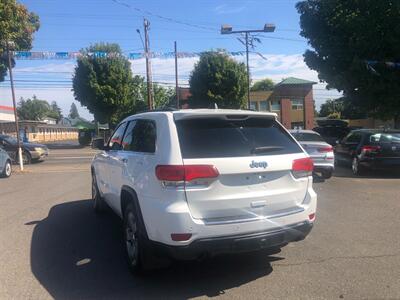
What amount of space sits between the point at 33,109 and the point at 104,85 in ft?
357

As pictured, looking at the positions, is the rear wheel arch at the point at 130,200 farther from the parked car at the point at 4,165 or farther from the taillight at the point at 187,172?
the parked car at the point at 4,165

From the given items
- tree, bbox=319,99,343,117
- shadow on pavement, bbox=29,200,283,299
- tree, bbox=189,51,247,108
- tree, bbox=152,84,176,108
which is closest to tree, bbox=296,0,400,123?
tree, bbox=189,51,247,108

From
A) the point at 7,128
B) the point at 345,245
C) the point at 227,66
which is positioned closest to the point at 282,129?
the point at 345,245

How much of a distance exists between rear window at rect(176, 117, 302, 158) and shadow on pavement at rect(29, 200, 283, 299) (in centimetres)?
137

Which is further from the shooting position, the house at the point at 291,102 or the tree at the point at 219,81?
the house at the point at 291,102

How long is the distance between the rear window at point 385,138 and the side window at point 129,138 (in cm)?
1008

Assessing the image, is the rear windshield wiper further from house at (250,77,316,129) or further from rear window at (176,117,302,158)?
house at (250,77,316,129)

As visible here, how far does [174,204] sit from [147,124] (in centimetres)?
140

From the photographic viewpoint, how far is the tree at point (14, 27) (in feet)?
77.0

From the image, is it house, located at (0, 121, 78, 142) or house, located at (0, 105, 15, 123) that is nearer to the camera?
house, located at (0, 121, 78, 142)

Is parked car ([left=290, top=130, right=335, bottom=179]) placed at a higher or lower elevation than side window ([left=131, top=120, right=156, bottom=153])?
lower

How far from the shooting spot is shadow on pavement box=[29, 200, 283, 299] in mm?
5000

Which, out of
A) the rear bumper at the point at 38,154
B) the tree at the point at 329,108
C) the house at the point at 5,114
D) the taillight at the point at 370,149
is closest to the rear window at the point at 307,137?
the taillight at the point at 370,149

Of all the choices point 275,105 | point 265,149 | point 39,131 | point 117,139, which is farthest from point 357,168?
point 39,131
